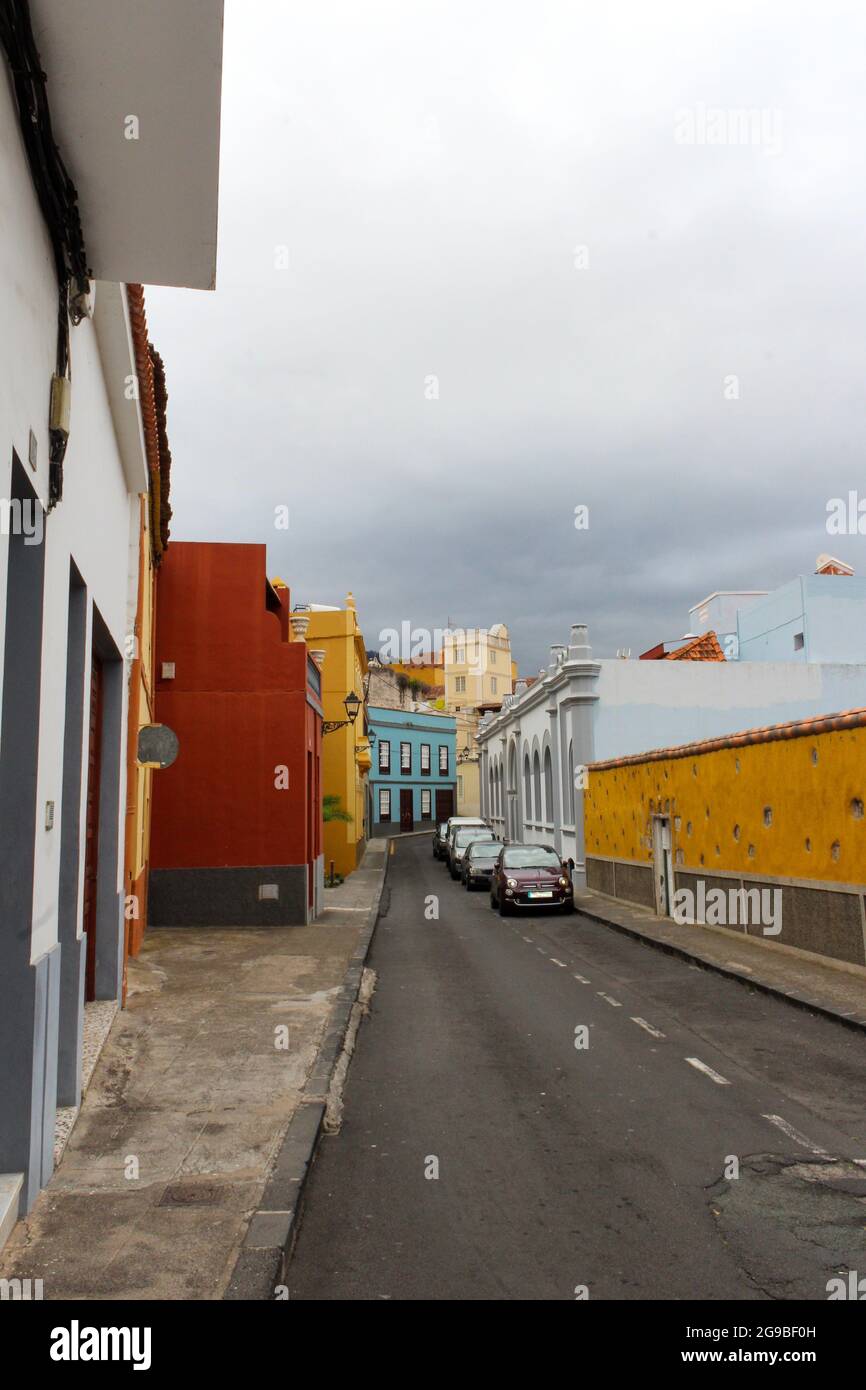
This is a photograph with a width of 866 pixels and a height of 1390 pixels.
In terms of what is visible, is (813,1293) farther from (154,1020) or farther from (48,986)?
(154,1020)

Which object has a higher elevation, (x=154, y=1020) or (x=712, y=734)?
(x=712, y=734)

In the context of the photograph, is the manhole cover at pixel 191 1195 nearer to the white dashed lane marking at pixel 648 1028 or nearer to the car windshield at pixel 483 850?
the white dashed lane marking at pixel 648 1028

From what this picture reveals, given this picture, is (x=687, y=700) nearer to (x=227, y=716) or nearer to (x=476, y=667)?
(x=227, y=716)

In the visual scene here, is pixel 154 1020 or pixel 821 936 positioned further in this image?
pixel 821 936

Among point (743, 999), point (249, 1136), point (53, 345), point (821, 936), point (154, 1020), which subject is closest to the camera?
point (53, 345)

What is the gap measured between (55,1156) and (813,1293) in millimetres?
4171

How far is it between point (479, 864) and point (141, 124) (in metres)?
24.2

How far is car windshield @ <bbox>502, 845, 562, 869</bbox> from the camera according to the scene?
71.2 feet

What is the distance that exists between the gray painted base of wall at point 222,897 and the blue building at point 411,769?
37.6 meters

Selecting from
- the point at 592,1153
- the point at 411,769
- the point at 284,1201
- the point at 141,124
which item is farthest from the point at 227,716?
the point at 411,769

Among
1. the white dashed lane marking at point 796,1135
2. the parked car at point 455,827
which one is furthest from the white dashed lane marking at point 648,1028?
the parked car at point 455,827

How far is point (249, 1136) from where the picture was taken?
20.3 feet

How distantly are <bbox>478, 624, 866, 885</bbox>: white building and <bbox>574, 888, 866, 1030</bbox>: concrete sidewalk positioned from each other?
341 inches
